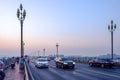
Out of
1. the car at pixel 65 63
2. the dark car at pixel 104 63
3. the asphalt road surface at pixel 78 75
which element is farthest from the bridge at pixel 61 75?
the dark car at pixel 104 63

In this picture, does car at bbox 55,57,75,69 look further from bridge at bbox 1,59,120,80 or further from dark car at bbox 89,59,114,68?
bridge at bbox 1,59,120,80

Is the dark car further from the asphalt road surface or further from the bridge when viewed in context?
the bridge

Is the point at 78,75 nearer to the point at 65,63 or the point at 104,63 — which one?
the point at 65,63

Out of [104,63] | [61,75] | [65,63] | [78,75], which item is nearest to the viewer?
[78,75]

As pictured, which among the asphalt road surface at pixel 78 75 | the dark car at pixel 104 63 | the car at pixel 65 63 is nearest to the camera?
the asphalt road surface at pixel 78 75

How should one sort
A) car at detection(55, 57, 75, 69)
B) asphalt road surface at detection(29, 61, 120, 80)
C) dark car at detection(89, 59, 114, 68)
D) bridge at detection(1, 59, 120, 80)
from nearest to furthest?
bridge at detection(1, 59, 120, 80)
asphalt road surface at detection(29, 61, 120, 80)
car at detection(55, 57, 75, 69)
dark car at detection(89, 59, 114, 68)

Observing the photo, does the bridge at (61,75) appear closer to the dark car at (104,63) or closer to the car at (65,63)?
the car at (65,63)

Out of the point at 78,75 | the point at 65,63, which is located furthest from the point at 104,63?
the point at 78,75

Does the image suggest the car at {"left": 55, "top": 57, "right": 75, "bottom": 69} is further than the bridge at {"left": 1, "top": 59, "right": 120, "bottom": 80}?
Yes

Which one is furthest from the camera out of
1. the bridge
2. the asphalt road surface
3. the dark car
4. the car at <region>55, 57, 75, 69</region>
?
the dark car

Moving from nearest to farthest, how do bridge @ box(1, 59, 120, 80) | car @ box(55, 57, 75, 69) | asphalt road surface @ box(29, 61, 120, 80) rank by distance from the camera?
bridge @ box(1, 59, 120, 80) < asphalt road surface @ box(29, 61, 120, 80) < car @ box(55, 57, 75, 69)

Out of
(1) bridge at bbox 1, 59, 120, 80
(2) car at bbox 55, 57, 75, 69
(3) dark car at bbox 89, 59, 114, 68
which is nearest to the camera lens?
(1) bridge at bbox 1, 59, 120, 80

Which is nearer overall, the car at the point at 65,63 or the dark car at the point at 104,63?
the car at the point at 65,63

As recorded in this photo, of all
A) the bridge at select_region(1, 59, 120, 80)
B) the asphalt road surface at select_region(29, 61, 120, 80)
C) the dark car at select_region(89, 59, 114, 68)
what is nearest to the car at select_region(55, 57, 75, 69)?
the dark car at select_region(89, 59, 114, 68)
